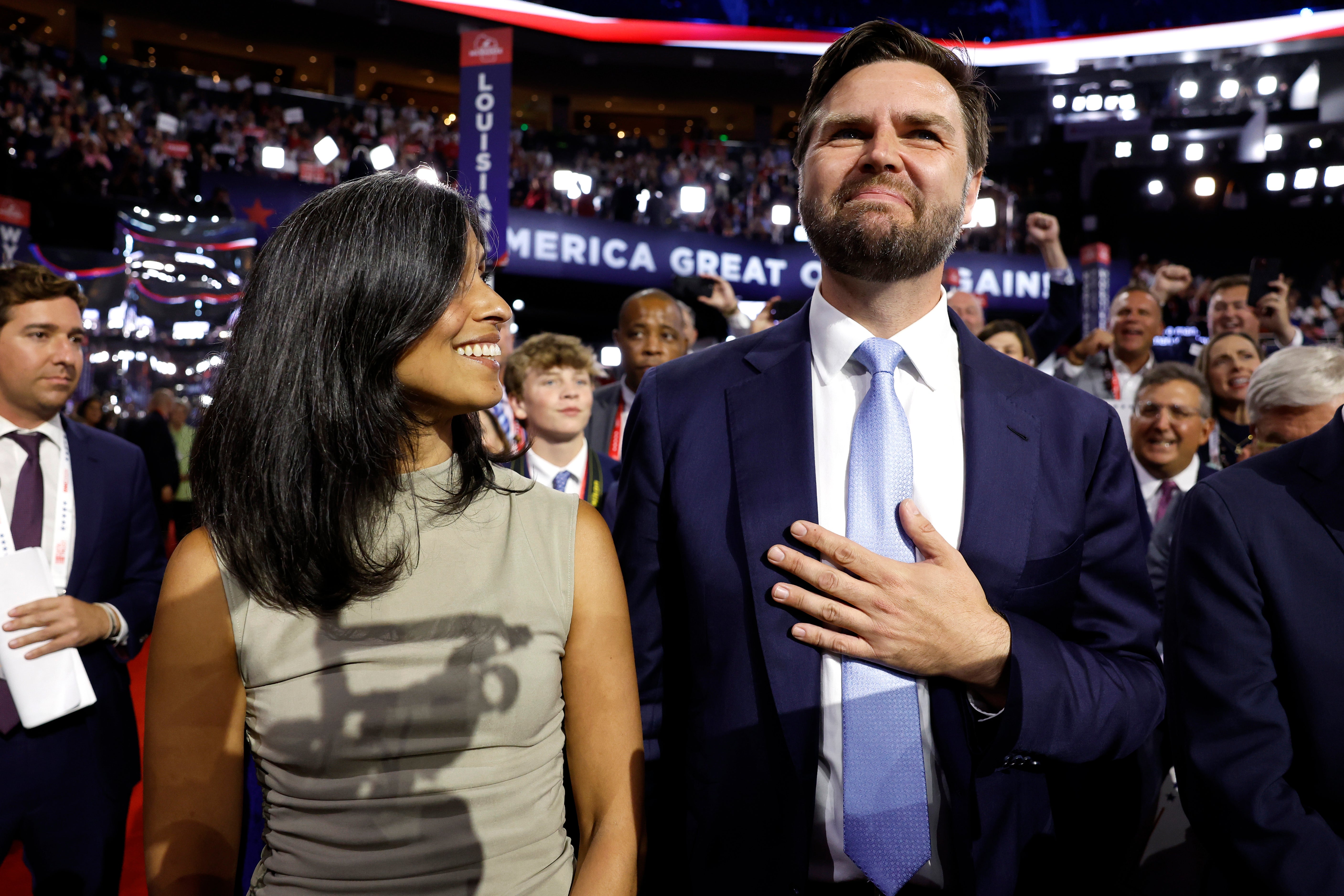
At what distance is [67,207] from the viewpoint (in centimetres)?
1162

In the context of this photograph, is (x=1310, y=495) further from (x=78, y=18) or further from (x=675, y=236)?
(x=78, y=18)

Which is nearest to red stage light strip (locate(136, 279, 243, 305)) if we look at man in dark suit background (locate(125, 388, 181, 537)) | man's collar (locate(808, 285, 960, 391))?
man in dark suit background (locate(125, 388, 181, 537))

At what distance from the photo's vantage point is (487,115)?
28.0 ft

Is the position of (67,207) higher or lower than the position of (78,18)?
lower

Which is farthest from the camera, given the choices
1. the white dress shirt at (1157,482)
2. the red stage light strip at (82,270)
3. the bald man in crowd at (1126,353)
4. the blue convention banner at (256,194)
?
the blue convention banner at (256,194)

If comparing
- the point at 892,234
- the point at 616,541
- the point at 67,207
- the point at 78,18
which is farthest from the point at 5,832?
the point at 78,18

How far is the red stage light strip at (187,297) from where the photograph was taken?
9469 millimetres

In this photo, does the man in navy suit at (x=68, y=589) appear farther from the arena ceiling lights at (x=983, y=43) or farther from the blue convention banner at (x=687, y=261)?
the arena ceiling lights at (x=983, y=43)

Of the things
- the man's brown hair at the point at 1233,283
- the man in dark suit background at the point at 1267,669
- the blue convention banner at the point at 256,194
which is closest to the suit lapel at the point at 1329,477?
the man in dark suit background at the point at 1267,669

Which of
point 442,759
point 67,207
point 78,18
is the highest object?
point 78,18

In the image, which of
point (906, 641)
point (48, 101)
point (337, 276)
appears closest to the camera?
point (906, 641)

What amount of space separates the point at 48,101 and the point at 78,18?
18.4 feet

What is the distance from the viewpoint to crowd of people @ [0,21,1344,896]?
1.23 m

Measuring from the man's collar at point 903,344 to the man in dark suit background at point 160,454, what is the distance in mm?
8445
